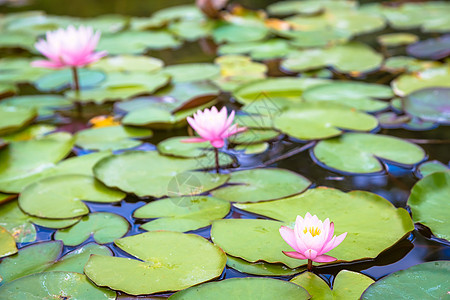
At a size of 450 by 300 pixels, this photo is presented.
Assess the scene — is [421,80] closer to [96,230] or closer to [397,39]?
[397,39]

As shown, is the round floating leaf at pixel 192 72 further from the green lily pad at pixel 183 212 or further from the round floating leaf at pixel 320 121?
the green lily pad at pixel 183 212

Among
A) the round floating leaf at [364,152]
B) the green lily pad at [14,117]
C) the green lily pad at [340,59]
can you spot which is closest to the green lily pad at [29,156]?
the green lily pad at [14,117]

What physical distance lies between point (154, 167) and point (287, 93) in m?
0.94

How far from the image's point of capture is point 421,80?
2.21m

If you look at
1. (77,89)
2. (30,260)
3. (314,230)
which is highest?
(314,230)

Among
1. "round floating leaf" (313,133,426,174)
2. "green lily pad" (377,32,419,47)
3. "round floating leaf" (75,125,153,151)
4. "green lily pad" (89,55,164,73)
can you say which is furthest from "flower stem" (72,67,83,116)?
"green lily pad" (377,32,419,47)

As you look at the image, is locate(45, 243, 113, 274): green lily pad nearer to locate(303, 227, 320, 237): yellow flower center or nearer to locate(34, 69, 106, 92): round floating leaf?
locate(303, 227, 320, 237): yellow flower center

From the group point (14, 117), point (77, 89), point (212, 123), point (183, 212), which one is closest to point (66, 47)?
point (77, 89)

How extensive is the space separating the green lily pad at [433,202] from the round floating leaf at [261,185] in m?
0.33

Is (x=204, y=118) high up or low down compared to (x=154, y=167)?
up

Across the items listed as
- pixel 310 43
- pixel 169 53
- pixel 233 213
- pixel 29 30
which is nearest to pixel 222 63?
pixel 169 53

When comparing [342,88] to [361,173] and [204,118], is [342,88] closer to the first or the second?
[361,173]

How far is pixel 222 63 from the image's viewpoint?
106 inches

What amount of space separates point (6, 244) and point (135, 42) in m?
2.28
